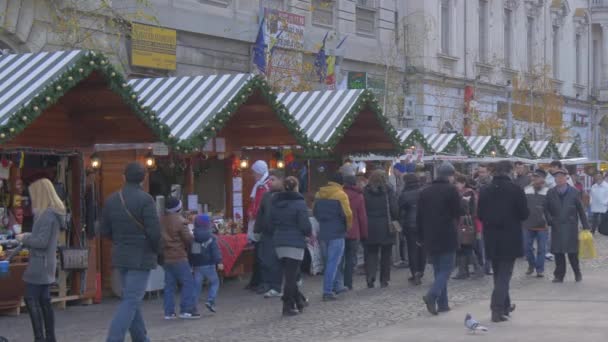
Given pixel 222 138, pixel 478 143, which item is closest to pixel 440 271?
pixel 222 138

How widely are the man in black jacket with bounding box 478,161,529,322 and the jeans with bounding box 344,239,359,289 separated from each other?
350cm

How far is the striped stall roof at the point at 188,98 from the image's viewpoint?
50.3 feet

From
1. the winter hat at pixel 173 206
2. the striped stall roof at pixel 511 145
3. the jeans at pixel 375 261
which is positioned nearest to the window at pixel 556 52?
the striped stall roof at pixel 511 145

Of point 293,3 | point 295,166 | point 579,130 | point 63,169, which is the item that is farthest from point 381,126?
point 579,130

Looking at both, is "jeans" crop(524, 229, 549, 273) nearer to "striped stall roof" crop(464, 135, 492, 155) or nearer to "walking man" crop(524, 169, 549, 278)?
"walking man" crop(524, 169, 549, 278)

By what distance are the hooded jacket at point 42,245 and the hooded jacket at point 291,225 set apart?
11.5ft

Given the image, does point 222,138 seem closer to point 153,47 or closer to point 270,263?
point 270,263

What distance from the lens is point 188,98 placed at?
53.0ft

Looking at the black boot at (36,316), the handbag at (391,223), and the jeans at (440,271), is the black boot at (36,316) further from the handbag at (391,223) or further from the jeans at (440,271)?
the handbag at (391,223)

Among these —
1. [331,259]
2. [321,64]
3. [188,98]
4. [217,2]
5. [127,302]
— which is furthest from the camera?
[321,64]

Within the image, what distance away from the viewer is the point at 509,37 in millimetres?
44031

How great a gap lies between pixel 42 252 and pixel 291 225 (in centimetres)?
370

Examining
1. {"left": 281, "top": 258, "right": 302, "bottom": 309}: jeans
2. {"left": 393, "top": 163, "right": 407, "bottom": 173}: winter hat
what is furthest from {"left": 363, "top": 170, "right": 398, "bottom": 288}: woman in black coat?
{"left": 393, "top": 163, "right": 407, "bottom": 173}: winter hat

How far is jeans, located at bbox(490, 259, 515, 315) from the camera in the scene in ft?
39.5
